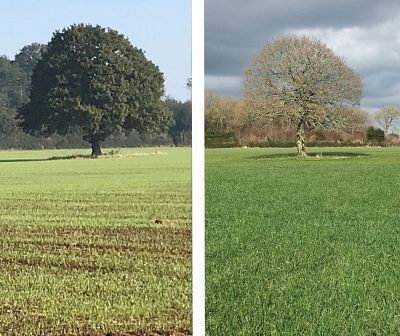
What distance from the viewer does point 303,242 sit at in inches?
182

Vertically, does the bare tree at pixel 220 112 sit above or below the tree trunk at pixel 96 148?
above

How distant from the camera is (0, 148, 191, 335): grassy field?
3.28m

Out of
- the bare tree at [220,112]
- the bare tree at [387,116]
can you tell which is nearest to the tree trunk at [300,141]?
the bare tree at [220,112]

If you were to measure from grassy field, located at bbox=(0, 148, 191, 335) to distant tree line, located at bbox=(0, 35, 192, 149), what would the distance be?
0.11 metres

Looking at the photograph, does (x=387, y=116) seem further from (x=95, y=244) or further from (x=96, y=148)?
(x=96, y=148)

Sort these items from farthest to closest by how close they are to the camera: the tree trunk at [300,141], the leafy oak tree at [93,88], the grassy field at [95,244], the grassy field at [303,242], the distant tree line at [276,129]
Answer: the tree trunk at [300,141], the leafy oak tree at [93,88], the distant tree line at [276,129], the grassy field at [95,244], the grassy field at [303,242]

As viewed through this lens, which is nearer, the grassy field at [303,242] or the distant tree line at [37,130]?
the grassy field at [303,242]

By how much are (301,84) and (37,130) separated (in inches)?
100

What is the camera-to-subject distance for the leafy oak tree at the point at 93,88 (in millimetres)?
4645

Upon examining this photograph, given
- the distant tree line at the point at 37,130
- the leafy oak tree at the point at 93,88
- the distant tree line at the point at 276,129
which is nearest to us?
the distant tree line at the point at 276,129

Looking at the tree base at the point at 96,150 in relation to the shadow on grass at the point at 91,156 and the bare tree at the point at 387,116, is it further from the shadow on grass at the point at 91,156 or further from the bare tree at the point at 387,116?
the bare tree at the point at 387,116

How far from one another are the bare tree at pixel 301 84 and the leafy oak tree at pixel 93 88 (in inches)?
33.7

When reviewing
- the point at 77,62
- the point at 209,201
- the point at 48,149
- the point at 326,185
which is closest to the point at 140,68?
the point at 77,62

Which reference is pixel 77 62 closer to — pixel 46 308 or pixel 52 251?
pixel 52 251
